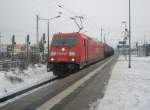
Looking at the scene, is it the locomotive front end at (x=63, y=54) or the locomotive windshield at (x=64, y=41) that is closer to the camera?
the locomotive front end at (x=63, y=54)

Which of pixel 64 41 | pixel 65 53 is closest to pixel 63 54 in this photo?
pixel 65 53

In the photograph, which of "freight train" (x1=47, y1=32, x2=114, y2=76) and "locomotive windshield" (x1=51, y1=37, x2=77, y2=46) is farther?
"locomotive windshield" (x1=51, y1=37, x2=77, y2=46)

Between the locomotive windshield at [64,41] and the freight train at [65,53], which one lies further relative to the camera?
the locomotive windshield at [64,41]

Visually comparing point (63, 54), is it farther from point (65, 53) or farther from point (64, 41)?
point (64, 41)

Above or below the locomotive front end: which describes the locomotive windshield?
above

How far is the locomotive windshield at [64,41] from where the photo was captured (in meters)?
23.1

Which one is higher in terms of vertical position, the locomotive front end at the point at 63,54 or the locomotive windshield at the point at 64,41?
the locomotive windshield at the point at 64,41

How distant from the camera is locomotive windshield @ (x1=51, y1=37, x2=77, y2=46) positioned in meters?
23.1

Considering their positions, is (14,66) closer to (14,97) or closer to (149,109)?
(14,97)

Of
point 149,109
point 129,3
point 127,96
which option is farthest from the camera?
point 129,3

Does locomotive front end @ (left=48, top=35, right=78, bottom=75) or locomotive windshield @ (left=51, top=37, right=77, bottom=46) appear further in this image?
locomotive windshield @ (left=51, top=37, right=77, bottom=46)

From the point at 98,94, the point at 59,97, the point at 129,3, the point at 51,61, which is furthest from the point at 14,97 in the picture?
the point at 129,3

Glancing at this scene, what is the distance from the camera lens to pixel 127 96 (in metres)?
11.6

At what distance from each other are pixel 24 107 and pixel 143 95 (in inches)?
183
